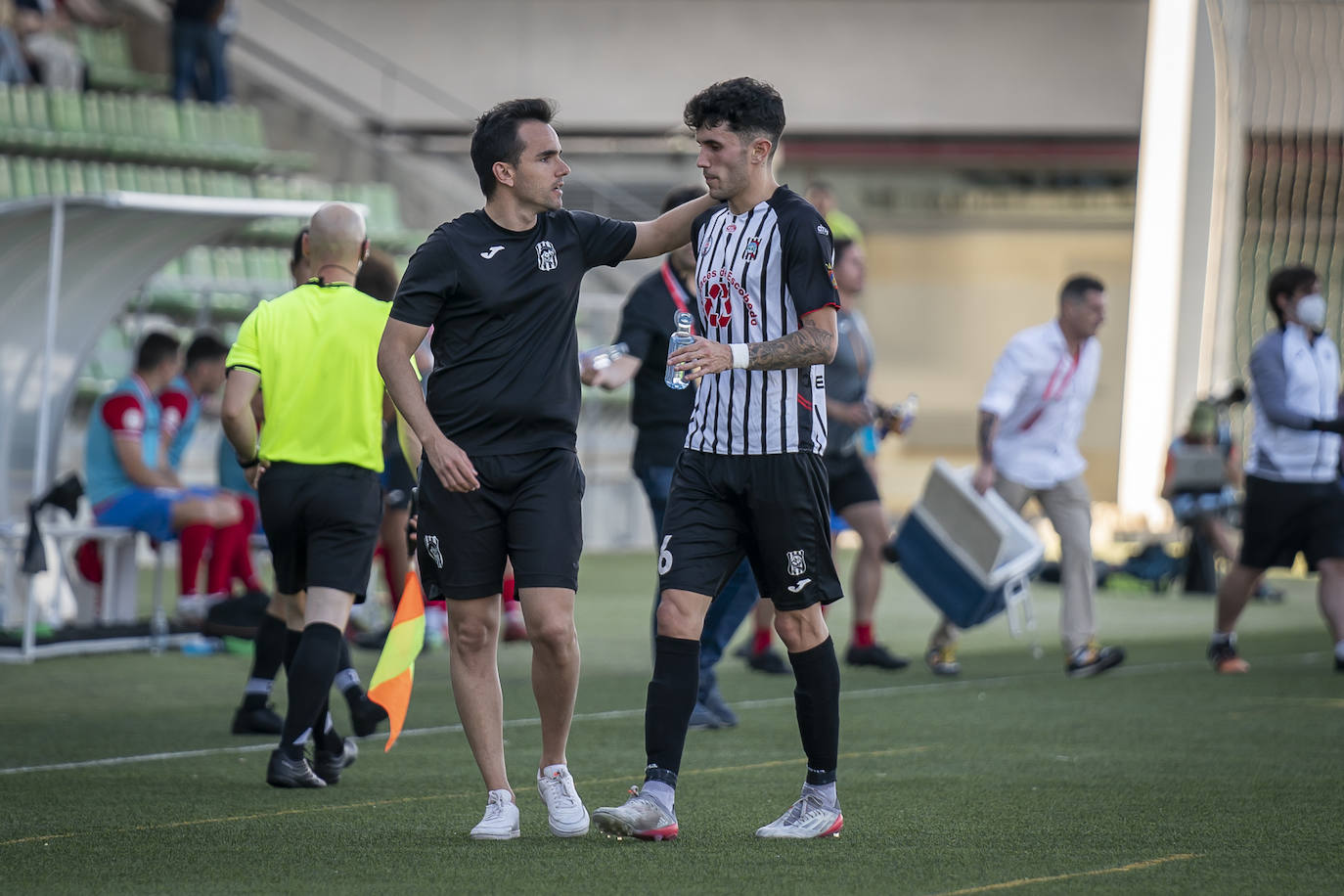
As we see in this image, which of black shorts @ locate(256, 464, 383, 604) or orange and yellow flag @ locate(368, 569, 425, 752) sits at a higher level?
black shorts @ locate(256, 464, 383, 604)

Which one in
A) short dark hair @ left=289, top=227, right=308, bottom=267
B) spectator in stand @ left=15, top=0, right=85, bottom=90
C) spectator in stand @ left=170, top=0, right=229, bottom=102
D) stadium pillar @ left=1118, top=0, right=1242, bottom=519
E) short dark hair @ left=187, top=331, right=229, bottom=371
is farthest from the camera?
spectator in stand @ left=170, top=0, right=229, bottom=102

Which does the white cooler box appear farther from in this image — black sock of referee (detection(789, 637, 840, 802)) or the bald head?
black sock of referee (detection(789, 637, 840, 802))

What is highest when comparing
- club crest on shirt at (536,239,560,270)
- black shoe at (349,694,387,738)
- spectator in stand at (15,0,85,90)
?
spectator in stand at (15,0,85,90)

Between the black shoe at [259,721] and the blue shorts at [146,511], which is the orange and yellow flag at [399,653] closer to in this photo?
the black shoe at [259,721]

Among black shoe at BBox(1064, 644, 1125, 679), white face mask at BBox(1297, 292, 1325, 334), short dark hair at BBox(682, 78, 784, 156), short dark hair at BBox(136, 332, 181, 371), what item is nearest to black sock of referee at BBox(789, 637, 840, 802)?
short dark hair at BBox(682, 78, 784, 156)

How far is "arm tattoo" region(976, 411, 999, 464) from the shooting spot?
28.7 ft

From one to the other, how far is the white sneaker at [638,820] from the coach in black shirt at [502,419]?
194mm

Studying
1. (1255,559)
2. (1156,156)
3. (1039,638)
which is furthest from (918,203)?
(1255,559)

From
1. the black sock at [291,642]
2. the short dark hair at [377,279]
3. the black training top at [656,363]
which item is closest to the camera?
the black sock at [291,642]

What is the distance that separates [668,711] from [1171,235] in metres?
13.8

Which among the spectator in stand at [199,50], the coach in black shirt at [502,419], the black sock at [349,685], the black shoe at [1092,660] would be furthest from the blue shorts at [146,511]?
the spectator in stand at [199,50]

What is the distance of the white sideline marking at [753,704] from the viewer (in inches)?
240

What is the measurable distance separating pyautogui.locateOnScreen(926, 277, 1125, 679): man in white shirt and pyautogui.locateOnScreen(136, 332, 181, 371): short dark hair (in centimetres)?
424

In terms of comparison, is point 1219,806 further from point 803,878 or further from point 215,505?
point 215,505
